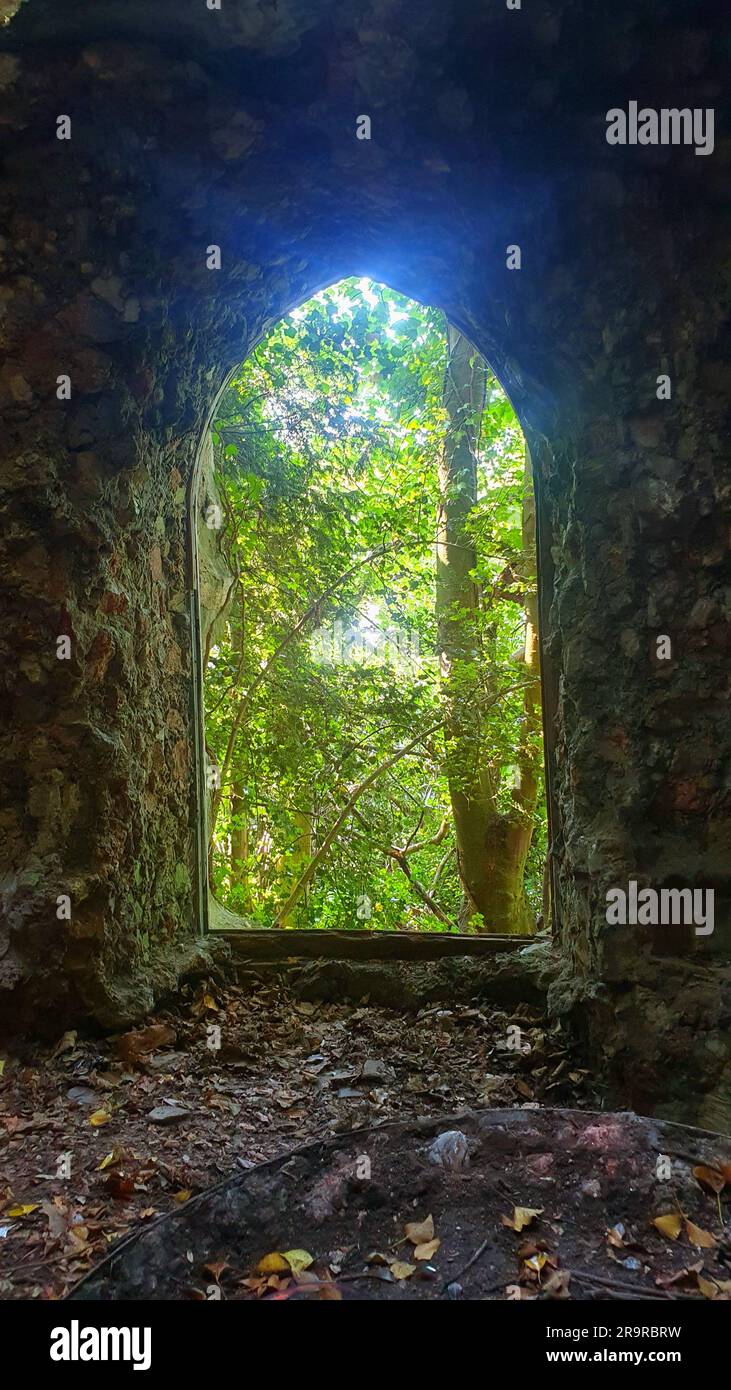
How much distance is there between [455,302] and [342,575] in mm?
1804

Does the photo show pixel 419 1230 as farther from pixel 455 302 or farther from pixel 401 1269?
pixel 455 302

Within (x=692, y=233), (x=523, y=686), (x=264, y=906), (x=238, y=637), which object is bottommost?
(x=264, y=906)

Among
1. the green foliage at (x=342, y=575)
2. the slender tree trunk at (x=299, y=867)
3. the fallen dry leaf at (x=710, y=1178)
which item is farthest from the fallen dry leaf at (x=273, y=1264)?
the slender tree trunk at (x=299, y=867)

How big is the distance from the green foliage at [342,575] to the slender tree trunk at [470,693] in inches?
3.0

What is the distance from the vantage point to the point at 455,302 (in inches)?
111

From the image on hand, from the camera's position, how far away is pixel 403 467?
4684 mm

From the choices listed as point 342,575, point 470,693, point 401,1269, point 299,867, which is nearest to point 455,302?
point 342,575

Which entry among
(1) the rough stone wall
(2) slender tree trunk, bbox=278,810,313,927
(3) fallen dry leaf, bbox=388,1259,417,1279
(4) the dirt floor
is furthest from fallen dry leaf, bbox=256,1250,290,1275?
(2) slender tree trunk, bbox=278,810,313,927

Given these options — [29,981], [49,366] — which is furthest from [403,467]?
[29,981]

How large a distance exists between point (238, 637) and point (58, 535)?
2.13m

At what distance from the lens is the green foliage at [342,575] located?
13.7 ft

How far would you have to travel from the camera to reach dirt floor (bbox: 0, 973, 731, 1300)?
1233 mm

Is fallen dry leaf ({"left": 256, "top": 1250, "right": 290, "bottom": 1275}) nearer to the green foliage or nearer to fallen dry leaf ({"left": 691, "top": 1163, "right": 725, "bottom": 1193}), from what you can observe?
fallen dry leaf ({"left": 691, "top": 1163, "right": 725, "bottom": 1193})
